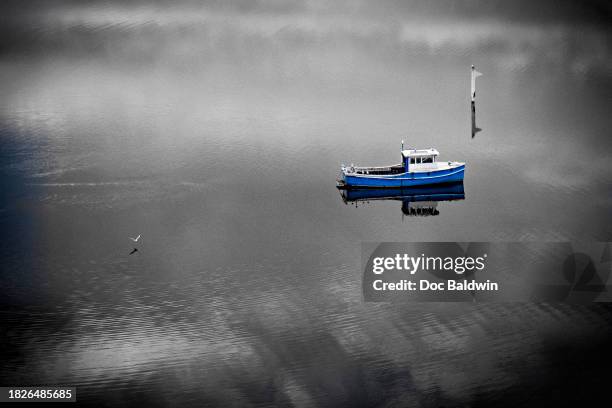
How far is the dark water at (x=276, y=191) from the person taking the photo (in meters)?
25.6

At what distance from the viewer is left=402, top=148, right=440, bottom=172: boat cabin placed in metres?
40.6

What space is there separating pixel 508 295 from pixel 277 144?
1784 centimetres

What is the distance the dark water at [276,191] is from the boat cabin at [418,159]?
2016 mm

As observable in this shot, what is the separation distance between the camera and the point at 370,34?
59938 millimetres

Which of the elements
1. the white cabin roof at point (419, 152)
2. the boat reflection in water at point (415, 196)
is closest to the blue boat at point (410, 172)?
the white cabin roof at point (419, 152)

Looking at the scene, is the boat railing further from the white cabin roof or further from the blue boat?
the white cabin roof

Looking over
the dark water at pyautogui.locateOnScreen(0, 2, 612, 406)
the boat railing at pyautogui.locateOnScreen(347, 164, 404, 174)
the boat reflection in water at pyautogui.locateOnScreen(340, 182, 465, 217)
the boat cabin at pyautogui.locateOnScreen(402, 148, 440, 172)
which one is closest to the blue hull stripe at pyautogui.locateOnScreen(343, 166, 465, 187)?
the boat reflection in water at pyautogui.locateOnScreen(340, 182, 465, 217)

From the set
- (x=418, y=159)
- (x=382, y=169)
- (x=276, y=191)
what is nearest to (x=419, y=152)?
(x=418, y=159)

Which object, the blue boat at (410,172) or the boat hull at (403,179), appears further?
the blue boat at (410,172)

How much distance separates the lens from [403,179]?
40312mm

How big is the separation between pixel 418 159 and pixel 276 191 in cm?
700

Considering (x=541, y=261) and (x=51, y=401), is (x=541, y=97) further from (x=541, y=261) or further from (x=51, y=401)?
(x=51, y=401)

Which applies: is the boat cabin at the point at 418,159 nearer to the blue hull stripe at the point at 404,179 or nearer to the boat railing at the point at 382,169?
the boat railing at the point at 382,169

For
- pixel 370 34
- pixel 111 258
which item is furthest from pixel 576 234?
pixel 370 34
